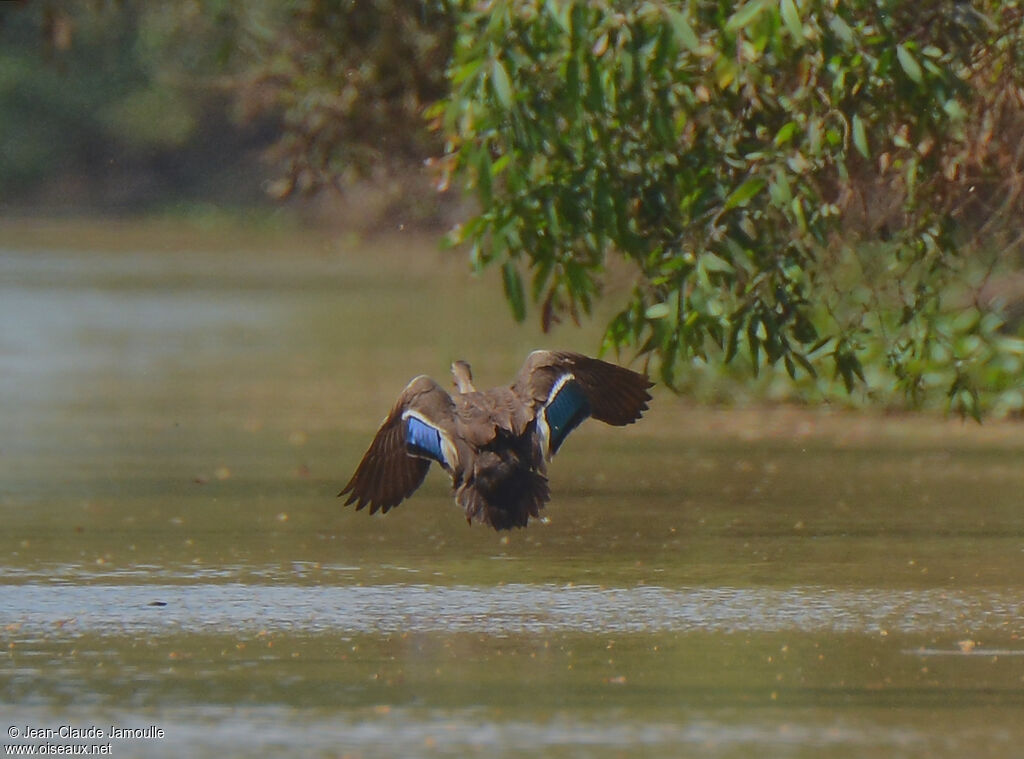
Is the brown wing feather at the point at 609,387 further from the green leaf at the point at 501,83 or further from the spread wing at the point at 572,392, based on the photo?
the green leaf at the point at 501,83

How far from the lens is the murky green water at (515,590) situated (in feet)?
24.0

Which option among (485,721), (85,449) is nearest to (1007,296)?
(85,449)

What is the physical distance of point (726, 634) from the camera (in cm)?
880

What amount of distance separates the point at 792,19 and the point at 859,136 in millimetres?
788

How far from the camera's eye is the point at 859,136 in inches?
375

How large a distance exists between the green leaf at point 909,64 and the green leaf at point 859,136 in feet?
0.84

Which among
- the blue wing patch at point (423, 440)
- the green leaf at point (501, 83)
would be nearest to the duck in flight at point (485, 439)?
the blue wing patch at point (423, 440)

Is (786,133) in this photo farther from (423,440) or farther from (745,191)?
(423,440)

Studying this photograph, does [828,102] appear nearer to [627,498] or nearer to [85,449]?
[627,498]

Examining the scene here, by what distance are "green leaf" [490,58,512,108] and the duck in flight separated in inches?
43.8

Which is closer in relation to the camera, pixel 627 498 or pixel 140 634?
pixel 140 634

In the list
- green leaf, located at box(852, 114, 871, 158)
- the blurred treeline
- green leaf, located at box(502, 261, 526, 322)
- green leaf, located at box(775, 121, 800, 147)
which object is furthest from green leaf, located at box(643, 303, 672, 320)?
the blurred treeline

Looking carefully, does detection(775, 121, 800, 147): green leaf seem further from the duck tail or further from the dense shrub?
the duck tail

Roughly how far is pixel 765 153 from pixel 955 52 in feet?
2.96
